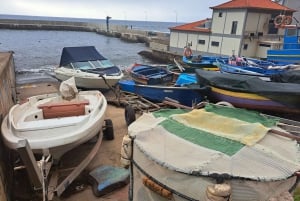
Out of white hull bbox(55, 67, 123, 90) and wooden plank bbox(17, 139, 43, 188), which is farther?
white hull bbox(55, 67, 123, 90)

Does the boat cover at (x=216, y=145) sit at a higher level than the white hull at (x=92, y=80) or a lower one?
higher

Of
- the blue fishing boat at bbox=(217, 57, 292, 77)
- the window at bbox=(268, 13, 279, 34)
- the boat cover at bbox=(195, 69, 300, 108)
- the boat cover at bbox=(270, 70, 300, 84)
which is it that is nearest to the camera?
the boat cover at bbox=(195, 69, 300, 108)

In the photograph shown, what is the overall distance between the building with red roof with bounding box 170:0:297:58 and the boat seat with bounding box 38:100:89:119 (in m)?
18.5

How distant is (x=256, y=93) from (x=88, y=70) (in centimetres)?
824

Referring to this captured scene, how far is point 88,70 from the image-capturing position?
1305 centimetres

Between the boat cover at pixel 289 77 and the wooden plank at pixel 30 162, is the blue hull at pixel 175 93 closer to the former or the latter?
the boat cover at pixel 289 77

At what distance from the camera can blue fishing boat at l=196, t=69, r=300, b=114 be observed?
7.36 meters

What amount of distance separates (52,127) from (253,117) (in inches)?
152

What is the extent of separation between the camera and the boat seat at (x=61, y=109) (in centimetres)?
661

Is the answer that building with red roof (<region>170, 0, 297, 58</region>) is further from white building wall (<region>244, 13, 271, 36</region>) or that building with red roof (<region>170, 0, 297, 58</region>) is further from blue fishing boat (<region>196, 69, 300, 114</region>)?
blue fishing boat (<region>196, 69, 300, 114</region>)

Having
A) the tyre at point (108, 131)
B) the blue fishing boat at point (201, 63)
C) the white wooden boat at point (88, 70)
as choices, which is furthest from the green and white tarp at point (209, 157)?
the blue fishing boat at point (201, 63)

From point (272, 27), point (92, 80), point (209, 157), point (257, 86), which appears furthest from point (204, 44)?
point (209, 157)

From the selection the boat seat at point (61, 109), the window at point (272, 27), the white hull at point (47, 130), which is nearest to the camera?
the white hull at point (47, 130)

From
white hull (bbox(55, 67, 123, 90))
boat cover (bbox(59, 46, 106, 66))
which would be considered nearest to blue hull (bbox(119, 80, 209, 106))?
white hull (bbox(55, 67, 123, 90))
